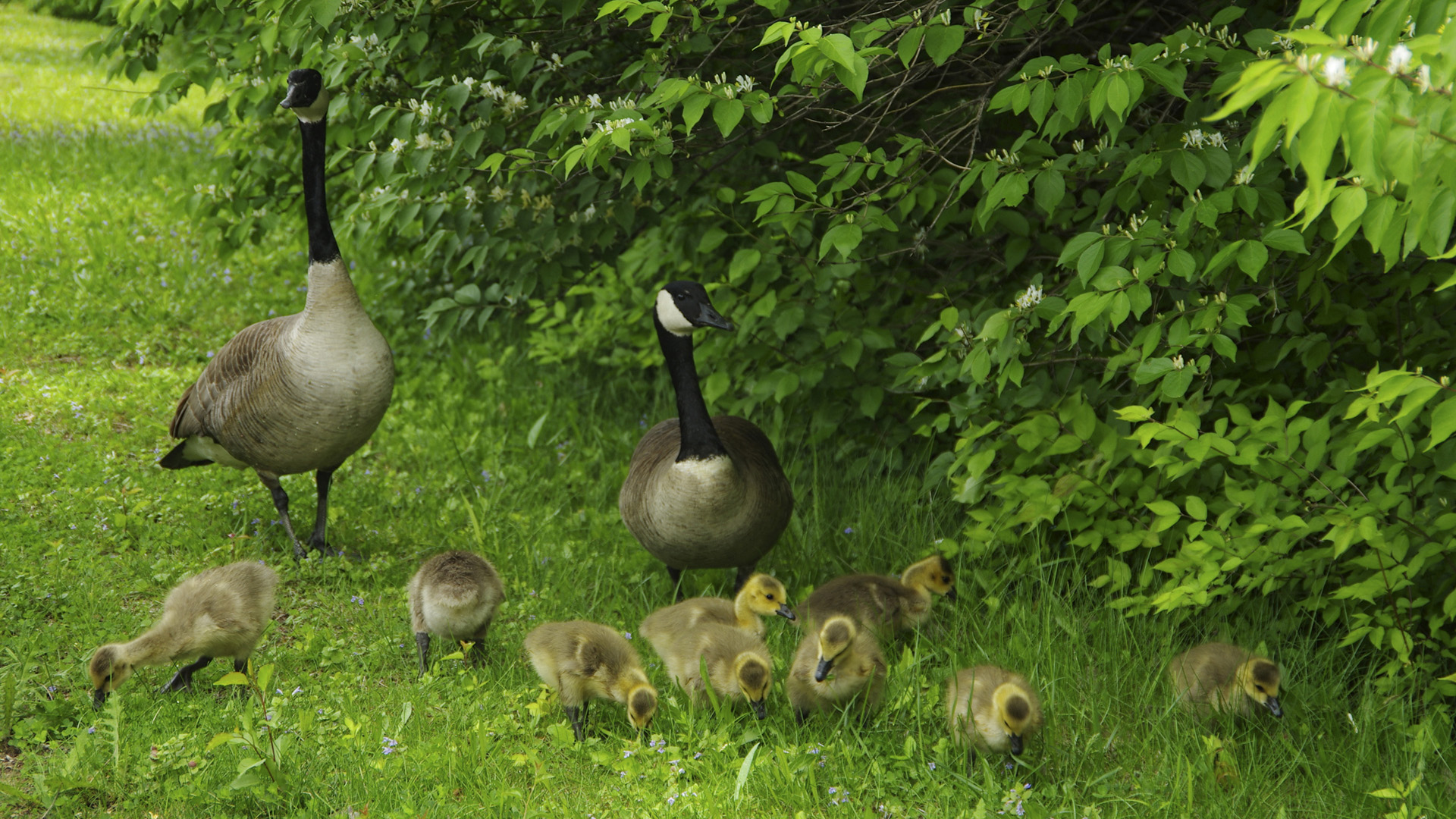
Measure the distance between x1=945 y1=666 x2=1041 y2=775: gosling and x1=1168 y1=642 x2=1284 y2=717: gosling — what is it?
92 cm

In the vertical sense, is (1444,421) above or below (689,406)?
above

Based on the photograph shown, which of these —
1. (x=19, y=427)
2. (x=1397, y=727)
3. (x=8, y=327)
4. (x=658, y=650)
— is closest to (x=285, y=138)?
(x=19, y=427)

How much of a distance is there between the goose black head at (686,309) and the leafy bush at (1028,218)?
51 centimetres

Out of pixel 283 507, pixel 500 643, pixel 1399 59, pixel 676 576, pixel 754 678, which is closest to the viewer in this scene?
pixel 1399 59

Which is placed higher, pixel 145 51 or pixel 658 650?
pixel 145 51

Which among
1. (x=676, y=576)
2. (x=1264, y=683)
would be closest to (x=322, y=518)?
(x=676, y=576)

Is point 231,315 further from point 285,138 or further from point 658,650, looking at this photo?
point 658,650

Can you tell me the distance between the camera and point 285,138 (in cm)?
705

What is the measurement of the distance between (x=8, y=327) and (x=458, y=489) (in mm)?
4685

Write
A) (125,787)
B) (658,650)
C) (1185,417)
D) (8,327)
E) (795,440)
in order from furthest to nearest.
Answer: (8,327), (795,440), (658,650), (1185,417), (125,787)

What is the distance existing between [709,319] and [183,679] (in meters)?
2.94

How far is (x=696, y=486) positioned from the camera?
5.13 m

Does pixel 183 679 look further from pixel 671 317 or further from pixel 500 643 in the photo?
pixel 671 317

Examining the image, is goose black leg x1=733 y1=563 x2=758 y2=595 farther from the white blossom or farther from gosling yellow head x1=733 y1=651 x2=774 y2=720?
the white blossom
